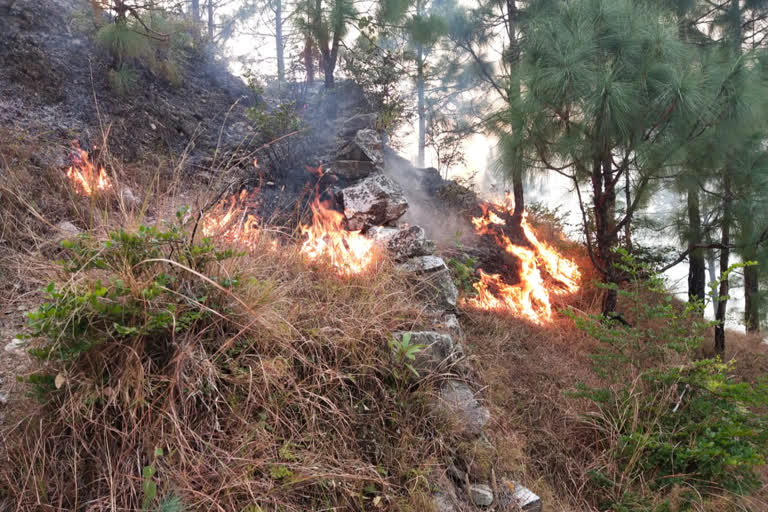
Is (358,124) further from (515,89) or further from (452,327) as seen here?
(452,327)

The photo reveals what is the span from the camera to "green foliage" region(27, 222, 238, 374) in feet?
5.07

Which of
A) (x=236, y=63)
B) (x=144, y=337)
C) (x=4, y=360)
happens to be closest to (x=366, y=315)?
(x=144, y=337)

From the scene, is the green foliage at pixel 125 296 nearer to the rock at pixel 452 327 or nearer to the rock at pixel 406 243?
the rock at pixel 452 327

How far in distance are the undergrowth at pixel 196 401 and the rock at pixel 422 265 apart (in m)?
1.27

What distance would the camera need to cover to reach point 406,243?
12.2 ft

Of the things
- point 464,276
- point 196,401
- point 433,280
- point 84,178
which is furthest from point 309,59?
point 196,401

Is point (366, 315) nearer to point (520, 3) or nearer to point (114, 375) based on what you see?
point (114, 375)

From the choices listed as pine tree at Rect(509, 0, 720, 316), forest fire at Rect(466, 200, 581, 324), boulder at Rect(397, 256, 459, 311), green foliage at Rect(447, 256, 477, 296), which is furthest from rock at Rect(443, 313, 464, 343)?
pine tree at Rect(509, 0, 720, 316)

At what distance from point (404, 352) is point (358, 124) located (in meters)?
4.70

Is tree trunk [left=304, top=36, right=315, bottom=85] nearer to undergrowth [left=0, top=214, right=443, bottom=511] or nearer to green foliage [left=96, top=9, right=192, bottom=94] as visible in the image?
green foliage [left=96, top=9, right=192, bottom=94]

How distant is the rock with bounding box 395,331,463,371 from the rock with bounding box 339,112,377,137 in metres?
4.32

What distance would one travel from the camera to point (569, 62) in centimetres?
371

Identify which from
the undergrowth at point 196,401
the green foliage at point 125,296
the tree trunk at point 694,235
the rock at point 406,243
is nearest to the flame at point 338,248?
the rock at point 406,243

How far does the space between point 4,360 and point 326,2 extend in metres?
5.78
